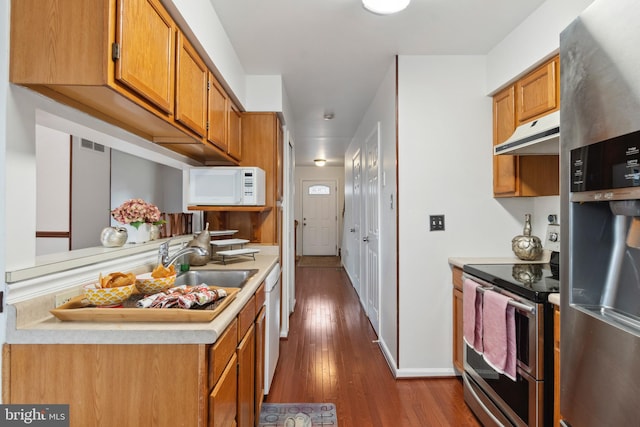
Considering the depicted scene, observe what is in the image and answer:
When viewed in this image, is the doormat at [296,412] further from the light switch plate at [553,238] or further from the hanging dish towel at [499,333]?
the light switch plate at [553,238]

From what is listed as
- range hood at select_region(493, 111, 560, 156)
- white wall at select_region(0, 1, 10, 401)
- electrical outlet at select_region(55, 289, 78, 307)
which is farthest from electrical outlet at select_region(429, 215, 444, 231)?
white wall at select_region(0, 1, 10, 401)

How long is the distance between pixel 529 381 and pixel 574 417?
37cm

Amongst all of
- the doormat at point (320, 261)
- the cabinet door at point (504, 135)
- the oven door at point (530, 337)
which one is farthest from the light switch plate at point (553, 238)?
the doormat at point (320, 261)

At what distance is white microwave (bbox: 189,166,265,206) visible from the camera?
245cm

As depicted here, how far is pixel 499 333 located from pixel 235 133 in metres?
2.32

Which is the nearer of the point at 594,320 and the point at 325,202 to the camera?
the point at 594,320

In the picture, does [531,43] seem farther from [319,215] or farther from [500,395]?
[319,215]

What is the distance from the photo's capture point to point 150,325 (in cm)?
109

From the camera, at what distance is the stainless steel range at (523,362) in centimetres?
150

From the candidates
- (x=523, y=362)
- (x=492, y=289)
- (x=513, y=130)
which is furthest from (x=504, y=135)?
(x=523, y=362)

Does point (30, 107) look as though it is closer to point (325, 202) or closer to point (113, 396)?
point (113, 396)

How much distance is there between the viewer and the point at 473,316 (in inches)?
78.4

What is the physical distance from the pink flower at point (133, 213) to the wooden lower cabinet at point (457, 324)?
2.08 m

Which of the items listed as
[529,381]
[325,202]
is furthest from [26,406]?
[325,202]
